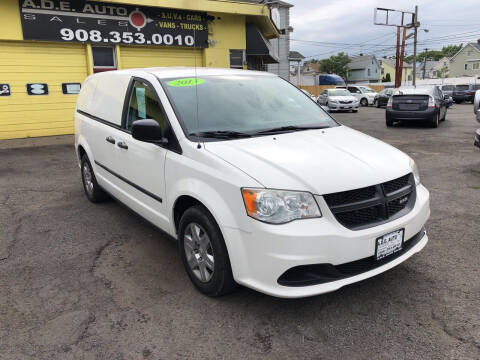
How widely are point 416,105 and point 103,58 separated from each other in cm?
1057

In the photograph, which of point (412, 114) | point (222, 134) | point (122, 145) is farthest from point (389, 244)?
point (412, 114)

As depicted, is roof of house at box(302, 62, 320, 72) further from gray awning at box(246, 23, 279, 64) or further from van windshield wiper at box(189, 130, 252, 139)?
van windshield wiper at box(189, 130, 252, 139)

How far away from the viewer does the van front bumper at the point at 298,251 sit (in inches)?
99.9

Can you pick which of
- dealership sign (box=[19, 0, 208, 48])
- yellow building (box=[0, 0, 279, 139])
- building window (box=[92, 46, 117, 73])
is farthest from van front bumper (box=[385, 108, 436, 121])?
building window (box=[92, 46, 117, 73])

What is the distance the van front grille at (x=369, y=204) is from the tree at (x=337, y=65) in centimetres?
9201

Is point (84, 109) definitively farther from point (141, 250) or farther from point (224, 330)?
point (224, 330)

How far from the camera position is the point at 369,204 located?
2756 millimetres

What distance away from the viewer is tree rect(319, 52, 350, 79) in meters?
89.4

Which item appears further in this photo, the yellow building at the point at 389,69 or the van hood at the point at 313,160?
the yellow building at the point at 389,69

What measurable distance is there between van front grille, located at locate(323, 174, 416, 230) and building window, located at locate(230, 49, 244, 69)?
1345cm

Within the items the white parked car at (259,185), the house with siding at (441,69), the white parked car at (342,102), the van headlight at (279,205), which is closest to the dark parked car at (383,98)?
the white parked car at (342,102)

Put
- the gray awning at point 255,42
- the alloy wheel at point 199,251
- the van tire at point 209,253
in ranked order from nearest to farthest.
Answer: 1. the van tire at point 209,253
2. the alloy wheel at point 199,251
3. the gray awning at point 255,42

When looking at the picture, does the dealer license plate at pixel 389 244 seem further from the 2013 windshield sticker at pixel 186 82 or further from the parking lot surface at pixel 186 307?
the 2013 windshield sticker at pixel 186 82

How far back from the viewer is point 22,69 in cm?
1206
